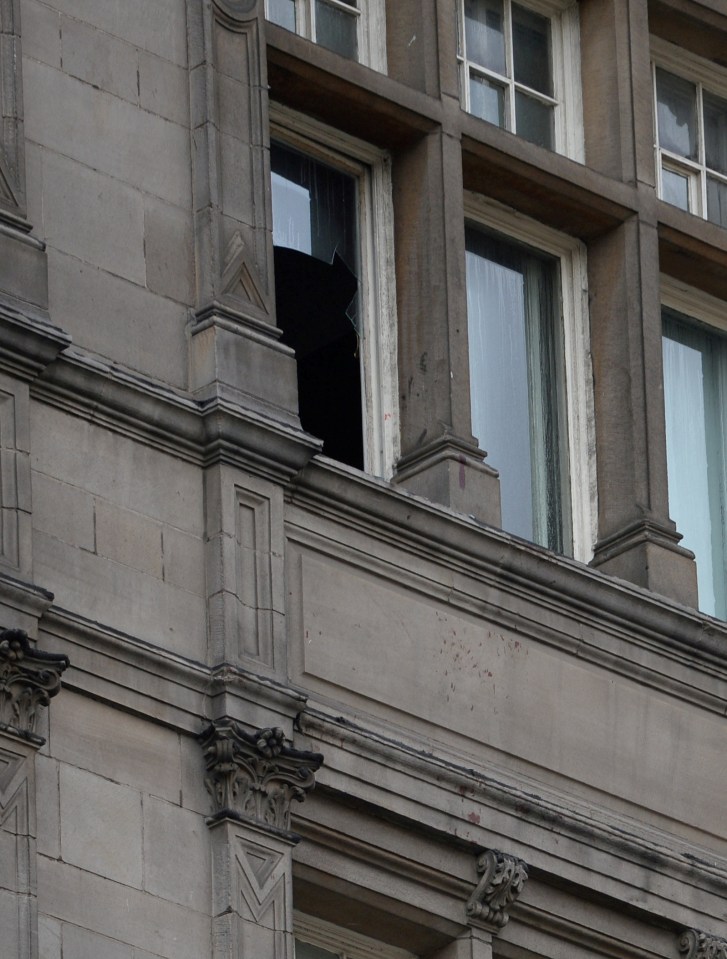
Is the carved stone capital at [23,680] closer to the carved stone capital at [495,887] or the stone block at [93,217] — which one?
the stone block at [93,217]

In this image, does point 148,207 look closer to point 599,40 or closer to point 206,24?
point 206,24

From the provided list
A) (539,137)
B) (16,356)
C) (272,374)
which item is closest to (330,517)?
(272,374)

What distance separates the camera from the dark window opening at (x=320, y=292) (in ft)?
72.8

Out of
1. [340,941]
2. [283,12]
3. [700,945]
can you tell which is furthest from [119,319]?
[700,945]

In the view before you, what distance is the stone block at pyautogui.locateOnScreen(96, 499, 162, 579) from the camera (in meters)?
19.5

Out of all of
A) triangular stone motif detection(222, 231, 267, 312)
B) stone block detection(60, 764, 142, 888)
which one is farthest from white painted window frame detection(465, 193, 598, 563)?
stone block detection(60, 764, 142, 888)

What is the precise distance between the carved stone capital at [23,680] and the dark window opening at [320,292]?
153 inches

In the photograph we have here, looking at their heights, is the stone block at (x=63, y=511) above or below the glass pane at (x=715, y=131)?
below

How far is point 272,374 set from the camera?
20.6 meters

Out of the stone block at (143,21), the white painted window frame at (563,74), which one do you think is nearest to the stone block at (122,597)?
the stone block at (143,21)

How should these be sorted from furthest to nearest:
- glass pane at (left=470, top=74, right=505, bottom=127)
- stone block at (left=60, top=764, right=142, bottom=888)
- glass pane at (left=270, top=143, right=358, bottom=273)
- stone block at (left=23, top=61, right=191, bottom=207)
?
glass pane at (left=470, top=74, right=505, bottom=127) → glass pane at (left=270, top=143, right=358, bottom=273) → stone block at (left=23, top=61, right=191, bottom=207) → stone block at (left=60, top=764, right=142, bottom=888)

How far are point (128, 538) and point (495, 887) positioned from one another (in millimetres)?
2970

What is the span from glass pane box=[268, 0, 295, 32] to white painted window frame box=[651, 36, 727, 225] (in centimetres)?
306

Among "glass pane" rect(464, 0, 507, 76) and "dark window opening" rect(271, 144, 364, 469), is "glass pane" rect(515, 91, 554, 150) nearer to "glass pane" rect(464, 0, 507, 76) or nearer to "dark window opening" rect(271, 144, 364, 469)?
"glass pane" rect(464, 0, 507, 76)
